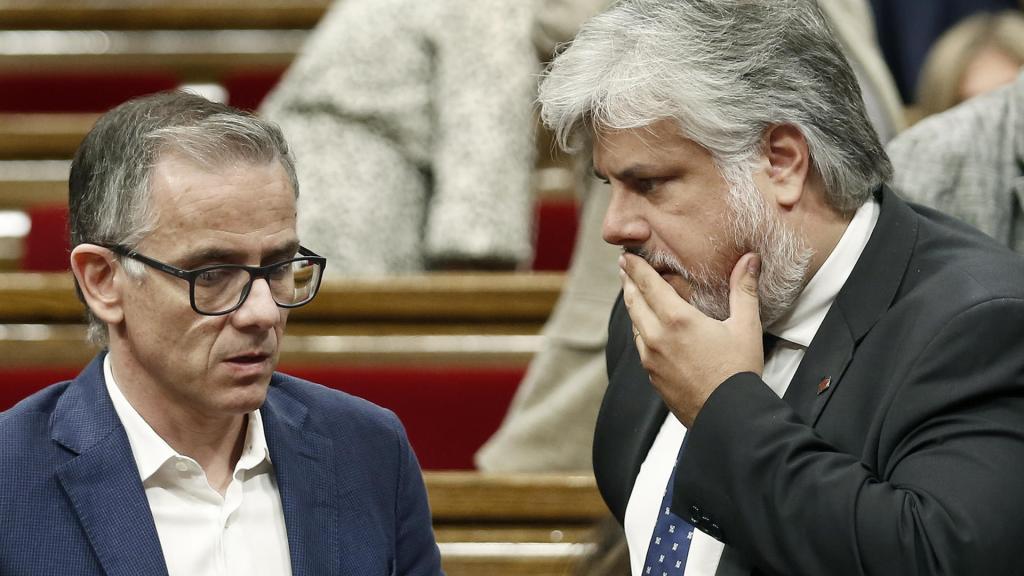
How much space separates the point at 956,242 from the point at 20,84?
90.6 inches

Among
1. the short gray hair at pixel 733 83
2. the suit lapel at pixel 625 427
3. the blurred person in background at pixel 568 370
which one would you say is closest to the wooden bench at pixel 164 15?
the blurred person in background at pixel 568 370

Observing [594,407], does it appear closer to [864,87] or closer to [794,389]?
[864,87]

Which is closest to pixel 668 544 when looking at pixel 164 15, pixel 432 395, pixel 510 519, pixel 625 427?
pixel 625 427

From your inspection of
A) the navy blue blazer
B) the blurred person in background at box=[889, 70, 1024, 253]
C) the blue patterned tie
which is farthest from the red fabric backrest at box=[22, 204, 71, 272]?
the blue patterned tie

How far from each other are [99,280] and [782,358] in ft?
1.62

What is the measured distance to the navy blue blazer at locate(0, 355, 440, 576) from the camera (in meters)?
0.95

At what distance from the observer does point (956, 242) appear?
101 cm

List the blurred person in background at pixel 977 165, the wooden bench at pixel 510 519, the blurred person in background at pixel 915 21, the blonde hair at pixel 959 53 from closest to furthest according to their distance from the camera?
the blurred person in background at pixel 977 165, the wooden bench at pixel 510 519, the blonde hair at pixel 959 53, the blurred person in background at pixel 915 21

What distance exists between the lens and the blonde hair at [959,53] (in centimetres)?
201

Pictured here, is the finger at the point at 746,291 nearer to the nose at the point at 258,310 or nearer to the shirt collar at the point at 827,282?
the shirt collar at the point at 827,282

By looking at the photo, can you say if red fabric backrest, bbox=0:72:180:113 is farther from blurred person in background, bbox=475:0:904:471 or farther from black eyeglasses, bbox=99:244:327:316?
black eyeglasses, bbox=99:244:327:316

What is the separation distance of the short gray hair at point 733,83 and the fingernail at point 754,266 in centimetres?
6

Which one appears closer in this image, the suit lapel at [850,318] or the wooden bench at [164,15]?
the suit lapel at [850,318]

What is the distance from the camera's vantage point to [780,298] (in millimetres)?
1015
